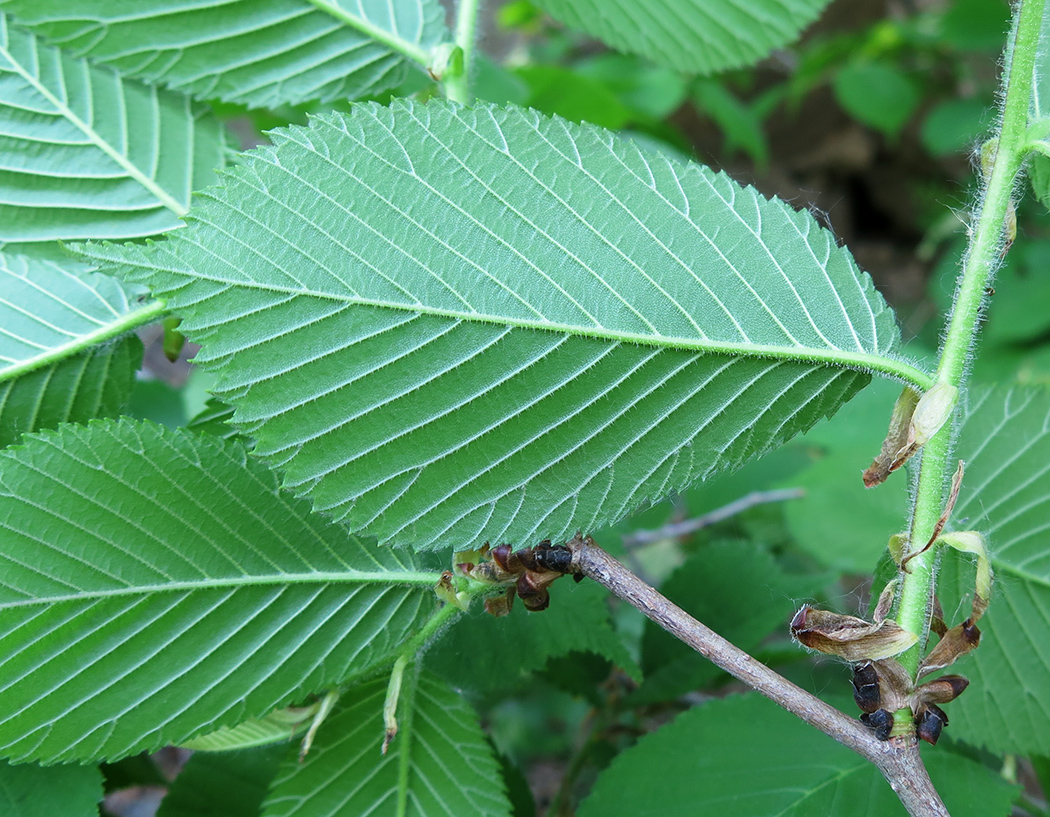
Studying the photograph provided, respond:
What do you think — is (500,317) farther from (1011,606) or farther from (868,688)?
(1011,606)

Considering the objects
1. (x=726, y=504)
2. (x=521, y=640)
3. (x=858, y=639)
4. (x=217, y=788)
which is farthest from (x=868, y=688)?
(x=726, y=504)

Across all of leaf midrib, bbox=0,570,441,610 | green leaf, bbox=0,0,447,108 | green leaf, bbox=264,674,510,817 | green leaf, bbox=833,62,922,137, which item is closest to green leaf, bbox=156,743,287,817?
green leaf, bbox=264,674,510,817

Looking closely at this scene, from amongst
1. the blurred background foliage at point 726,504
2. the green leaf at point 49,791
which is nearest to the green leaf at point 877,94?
the blurred background foliage at point 726,504

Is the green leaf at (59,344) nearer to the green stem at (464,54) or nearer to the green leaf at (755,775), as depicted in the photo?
the green stem at (464,54)

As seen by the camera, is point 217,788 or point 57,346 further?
point 217,788

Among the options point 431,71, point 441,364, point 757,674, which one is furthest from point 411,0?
point 757,674

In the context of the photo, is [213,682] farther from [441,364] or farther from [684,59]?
[684,59]

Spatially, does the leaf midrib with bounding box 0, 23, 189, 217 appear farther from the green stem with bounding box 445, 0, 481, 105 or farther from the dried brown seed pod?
the dried brown seed pod

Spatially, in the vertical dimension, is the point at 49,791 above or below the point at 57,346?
below
